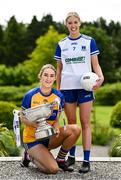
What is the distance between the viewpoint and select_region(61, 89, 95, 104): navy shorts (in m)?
6.42

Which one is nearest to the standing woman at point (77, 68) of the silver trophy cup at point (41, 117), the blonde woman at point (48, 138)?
Answer: the blonde woman at point (48, 138)

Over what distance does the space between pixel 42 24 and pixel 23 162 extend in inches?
1943

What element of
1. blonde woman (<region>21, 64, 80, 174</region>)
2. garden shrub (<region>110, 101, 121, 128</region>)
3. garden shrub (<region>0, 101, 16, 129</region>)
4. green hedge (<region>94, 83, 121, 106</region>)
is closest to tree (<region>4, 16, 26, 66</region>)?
green hedge (<region>94, 83, 121, 106</region>)

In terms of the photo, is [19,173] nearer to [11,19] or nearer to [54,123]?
[54,123]

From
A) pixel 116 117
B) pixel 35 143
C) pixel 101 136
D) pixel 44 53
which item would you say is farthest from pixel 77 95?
pixel 44 53

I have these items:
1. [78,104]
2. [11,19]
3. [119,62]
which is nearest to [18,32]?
[11,19]

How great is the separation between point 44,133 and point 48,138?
0.89 ft

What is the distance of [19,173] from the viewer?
627 cm

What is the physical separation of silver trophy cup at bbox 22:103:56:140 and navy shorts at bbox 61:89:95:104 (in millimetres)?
316

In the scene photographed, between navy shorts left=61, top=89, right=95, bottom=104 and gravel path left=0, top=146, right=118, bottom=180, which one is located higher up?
navy shorts left=61, top=89, right=95, bottom=104

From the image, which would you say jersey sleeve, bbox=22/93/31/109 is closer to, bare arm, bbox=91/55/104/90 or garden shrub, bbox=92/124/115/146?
bare arm, bbox=91/55/104/90

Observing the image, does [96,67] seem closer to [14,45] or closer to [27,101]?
[27,101]

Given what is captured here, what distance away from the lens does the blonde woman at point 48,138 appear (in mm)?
6262

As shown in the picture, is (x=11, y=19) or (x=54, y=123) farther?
(x=11, y=19)
